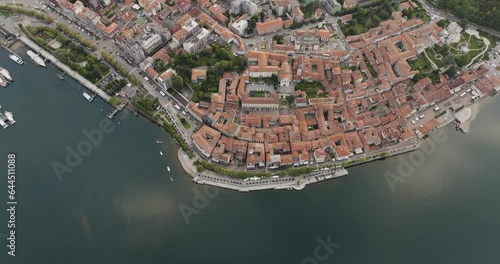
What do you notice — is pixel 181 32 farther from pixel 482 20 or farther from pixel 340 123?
pixel 482 20

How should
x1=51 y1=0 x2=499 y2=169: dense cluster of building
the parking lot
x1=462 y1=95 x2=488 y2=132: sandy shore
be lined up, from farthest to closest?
the parking lot → x1=462 y1=95 x2=488 y2=132: sandy shore → x1=51 y1=0 x2=499 y2=169: dense cluster of building

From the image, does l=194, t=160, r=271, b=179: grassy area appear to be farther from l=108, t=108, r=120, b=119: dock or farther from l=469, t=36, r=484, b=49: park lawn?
l=469, t=36, r=484, b=49: park lawn

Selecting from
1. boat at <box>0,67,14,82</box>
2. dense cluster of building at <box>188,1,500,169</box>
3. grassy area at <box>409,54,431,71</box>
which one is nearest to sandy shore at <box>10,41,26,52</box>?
boat at <box>0,67,14,82</box>

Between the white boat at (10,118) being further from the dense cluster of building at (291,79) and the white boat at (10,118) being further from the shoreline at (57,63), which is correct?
the dense cluster of building at (291,79)

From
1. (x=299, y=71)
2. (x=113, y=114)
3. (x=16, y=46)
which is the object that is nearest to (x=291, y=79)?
(x=299, y=71)

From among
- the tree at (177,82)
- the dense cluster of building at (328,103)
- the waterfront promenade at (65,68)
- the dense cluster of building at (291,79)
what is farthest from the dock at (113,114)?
the dense cluster of building at (328,103)

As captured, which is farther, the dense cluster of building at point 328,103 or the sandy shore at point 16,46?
the sandy shore at point 16,46

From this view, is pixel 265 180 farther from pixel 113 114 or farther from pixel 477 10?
pixel 477 10
